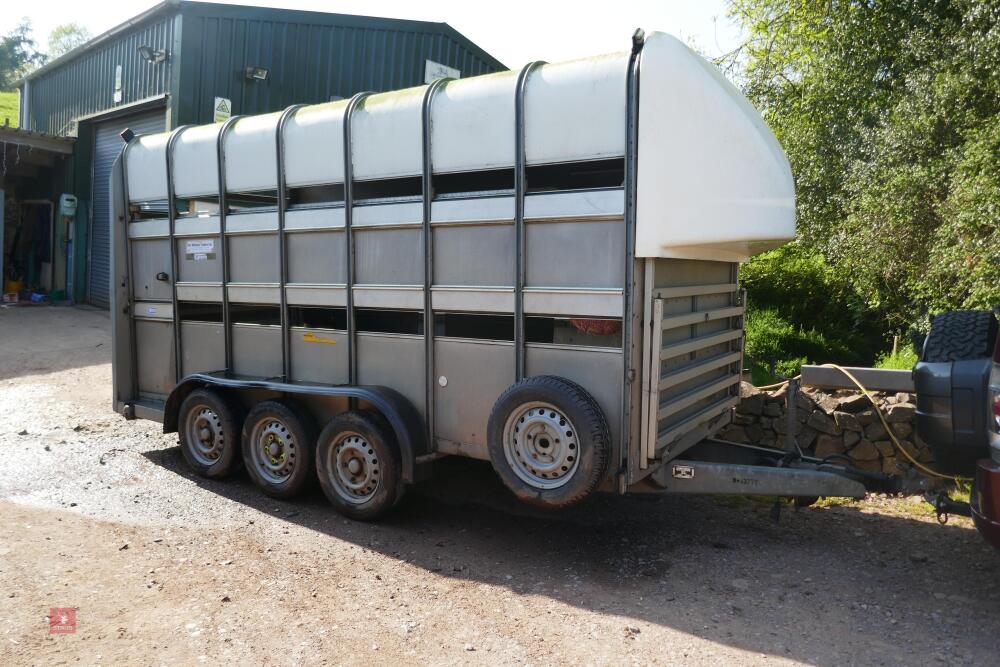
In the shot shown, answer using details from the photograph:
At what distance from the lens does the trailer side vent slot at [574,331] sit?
14.7ft

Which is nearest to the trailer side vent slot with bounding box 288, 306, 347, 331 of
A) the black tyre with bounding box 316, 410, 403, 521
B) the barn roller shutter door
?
the black tyre with bounding box 316, 410, 403, 521

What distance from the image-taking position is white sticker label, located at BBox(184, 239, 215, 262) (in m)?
6.40

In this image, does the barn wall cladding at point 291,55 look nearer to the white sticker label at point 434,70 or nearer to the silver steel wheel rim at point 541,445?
the white sticker label at point 434,70

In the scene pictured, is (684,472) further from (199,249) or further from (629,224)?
(199,249)

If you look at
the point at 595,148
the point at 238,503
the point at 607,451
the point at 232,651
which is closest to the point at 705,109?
the point at 595,148

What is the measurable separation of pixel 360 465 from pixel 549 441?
1640 mm

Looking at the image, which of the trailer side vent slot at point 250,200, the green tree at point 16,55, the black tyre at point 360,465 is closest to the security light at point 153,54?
the trailer side vent slot at point 250,200

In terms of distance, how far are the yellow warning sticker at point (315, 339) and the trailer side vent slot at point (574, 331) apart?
1.72m

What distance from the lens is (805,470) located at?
181 inches

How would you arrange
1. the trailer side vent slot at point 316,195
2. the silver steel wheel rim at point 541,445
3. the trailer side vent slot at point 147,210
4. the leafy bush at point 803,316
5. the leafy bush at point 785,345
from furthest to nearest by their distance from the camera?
the leafy bush at point 803,316 → the leafy bush at point 785,345 → the trailer side vent slot at point 147,210 → the trailer side vent slot at point 316,195 → the silver steel wheel rim at point 541,445

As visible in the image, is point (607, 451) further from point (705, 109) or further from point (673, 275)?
point (705, 109)

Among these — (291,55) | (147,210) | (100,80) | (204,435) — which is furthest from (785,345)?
(100,80)

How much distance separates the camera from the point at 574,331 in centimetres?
468

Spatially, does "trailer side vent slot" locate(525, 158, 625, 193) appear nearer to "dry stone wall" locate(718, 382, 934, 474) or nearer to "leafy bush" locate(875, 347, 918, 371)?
"dry stone wall" locate(718, 382, 934, 474)
